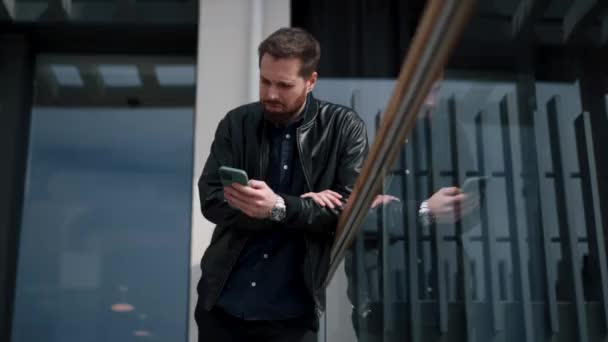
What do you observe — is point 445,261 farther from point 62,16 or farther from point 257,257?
point 62,16

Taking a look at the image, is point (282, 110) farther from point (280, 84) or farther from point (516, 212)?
point (516, 212)

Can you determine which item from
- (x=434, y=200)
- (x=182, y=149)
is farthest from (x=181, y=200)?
(x=434, y=200)

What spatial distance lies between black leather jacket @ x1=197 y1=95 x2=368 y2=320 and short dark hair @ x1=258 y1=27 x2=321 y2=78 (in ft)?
0.38

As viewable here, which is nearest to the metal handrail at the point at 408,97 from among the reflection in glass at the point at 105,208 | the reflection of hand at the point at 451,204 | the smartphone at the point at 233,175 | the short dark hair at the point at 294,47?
the reflection of hand at the point at 451,204

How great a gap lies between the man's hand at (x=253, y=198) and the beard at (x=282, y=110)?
0.25 meters

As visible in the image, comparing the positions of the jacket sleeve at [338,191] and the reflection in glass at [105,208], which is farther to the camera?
the reflection in glass at [105,208]

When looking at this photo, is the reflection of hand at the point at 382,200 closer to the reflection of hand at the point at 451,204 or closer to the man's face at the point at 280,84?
the reflection of hand at the point at 451,204

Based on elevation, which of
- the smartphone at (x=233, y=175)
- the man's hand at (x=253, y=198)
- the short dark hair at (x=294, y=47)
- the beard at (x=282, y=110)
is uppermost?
the short dark hair at (x=294, y=47)

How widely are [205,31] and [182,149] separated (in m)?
0.75

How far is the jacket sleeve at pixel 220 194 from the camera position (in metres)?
1.81

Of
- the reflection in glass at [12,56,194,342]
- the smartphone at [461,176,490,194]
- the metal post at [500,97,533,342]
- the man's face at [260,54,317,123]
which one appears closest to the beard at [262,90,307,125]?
the man's face at [260,54,317,123]

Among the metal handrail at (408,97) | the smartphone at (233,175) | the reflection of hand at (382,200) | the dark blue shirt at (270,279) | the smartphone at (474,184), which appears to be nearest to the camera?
the metal handrail at (408,97)

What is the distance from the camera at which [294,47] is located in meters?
1.89

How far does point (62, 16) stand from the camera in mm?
3867
